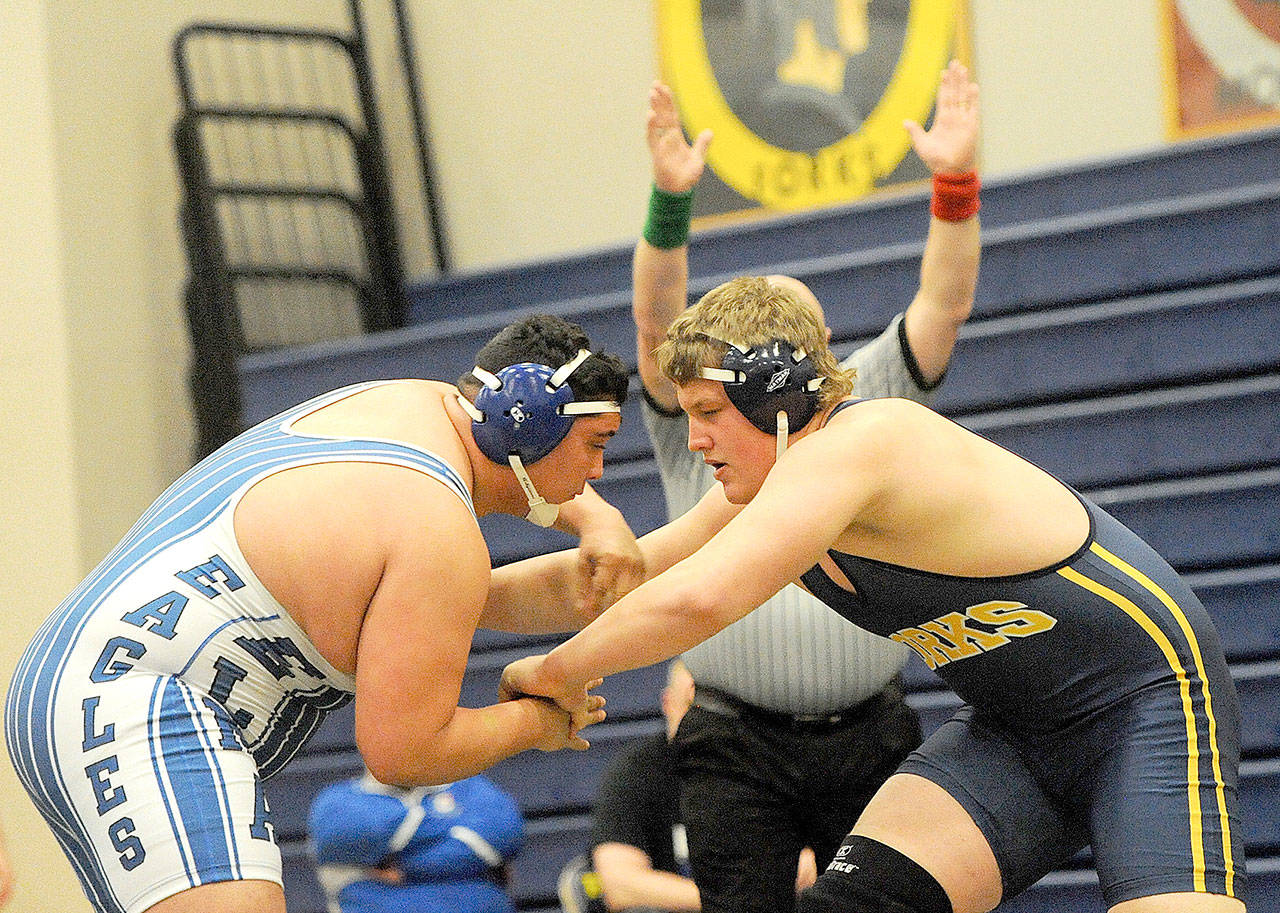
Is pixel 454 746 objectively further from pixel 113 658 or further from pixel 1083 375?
pixel 1083 375

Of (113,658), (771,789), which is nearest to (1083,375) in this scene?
(771,789)

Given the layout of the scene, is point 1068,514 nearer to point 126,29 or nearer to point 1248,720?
point 1248,720

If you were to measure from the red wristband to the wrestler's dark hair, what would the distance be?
101 cm

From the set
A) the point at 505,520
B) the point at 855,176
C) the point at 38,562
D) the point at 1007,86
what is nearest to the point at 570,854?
the point at 505,520

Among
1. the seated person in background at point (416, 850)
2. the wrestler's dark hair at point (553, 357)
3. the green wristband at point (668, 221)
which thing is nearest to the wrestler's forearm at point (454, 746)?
the wrestler's dark hair at point (553, 357)

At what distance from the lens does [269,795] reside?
5.30 m

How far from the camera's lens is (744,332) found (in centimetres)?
233

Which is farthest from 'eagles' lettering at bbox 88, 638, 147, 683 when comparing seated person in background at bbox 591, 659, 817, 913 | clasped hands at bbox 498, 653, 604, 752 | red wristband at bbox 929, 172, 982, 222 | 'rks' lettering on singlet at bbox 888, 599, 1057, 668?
seated person in background at bbox 591, 659, 817, 913

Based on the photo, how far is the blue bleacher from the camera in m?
4.36

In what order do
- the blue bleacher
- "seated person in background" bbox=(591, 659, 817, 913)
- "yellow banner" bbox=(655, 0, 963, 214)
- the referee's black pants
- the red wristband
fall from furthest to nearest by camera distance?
"yellow banner" bbox=(655, 0, 963, 214)
the blue bleacher
"seated person in background" bbox=(591, 659, 817, 913)
the red wristband
the referee's black pants

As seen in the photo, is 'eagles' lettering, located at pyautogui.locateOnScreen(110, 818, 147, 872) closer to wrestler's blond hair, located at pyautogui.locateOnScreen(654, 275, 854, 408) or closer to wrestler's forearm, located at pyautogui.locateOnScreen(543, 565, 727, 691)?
wrestler's forearm, located at pyautogui.locateOnScreen(543, 565, 727, 691)

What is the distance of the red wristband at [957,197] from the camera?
3.10 meters

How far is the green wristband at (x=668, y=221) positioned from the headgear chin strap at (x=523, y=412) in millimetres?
890

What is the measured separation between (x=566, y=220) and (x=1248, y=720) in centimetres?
348
